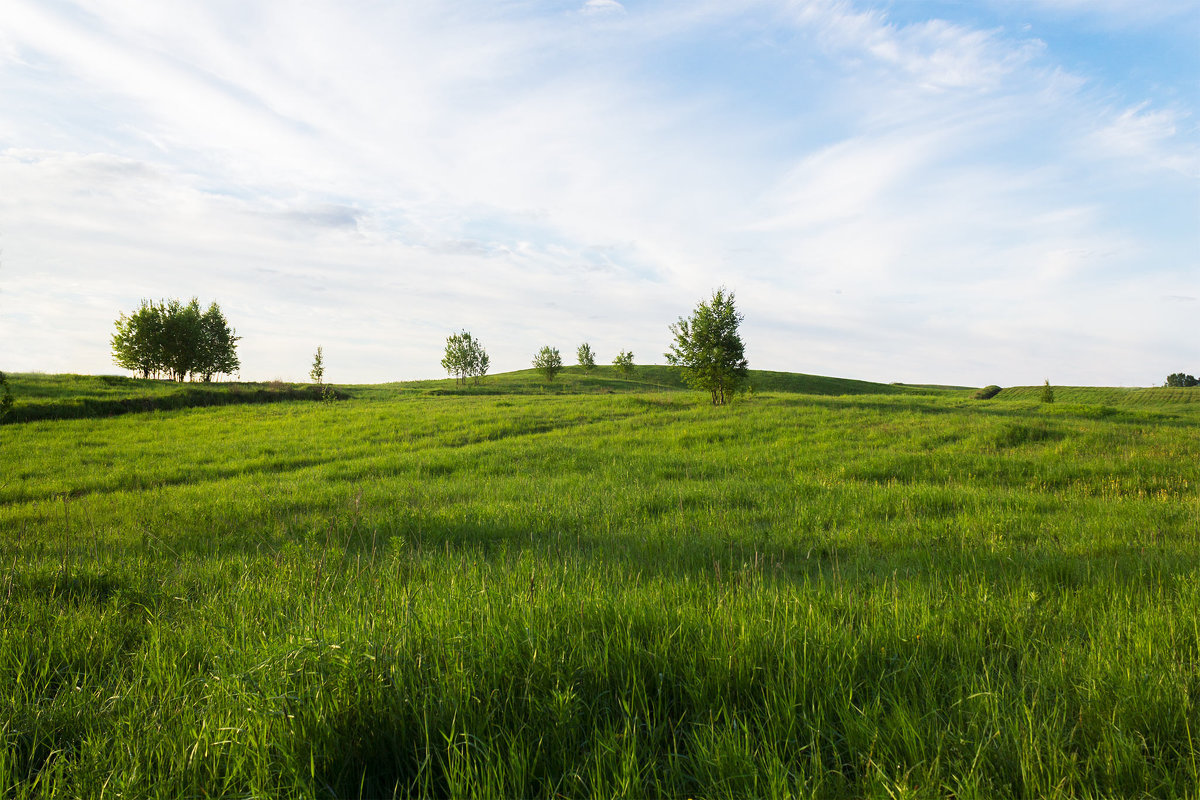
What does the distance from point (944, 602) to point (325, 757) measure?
4.00 meters

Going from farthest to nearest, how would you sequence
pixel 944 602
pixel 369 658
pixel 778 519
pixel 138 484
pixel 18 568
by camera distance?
pixel 138 484 < pixel 778 519 < pixel 18 568 < pixel 944 602 < pixel 369 658

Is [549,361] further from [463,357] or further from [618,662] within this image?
[618,662]

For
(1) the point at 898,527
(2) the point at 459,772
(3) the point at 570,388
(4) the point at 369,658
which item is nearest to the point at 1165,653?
(2) the point at 459,772

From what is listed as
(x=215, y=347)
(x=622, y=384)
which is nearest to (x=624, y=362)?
(x=622, y=384)

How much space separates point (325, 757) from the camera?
7.01 ft

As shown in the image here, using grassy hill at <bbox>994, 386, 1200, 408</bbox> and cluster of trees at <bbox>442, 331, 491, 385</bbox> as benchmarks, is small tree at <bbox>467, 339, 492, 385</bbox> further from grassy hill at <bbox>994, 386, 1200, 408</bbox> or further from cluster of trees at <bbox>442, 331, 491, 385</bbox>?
grassy hill at <bbox>994, 386, 1200, 408</bbox>

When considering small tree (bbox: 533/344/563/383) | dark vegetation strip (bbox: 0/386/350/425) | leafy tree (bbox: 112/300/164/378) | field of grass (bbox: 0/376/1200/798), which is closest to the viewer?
field of grass (bbox: 0/376/1200/798)

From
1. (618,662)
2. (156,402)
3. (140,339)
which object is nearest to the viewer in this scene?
(618,662)

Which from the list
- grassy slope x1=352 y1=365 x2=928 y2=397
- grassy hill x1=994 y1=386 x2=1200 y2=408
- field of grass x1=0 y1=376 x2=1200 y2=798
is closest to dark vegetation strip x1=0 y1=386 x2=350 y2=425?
grassy slope x1=352 y1=365 x2=928 y2=397

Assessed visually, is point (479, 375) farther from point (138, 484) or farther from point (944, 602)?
point (944, 602)

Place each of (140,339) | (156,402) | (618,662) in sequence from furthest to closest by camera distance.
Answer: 1. (140,339)
2. (156,402)
3. (618,662)

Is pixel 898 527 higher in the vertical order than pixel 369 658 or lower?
lower

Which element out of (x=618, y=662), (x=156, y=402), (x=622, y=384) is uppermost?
(x=622, y=384)

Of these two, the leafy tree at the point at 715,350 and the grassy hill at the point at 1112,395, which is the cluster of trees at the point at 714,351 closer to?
the leafy tree at the point at 715,350
